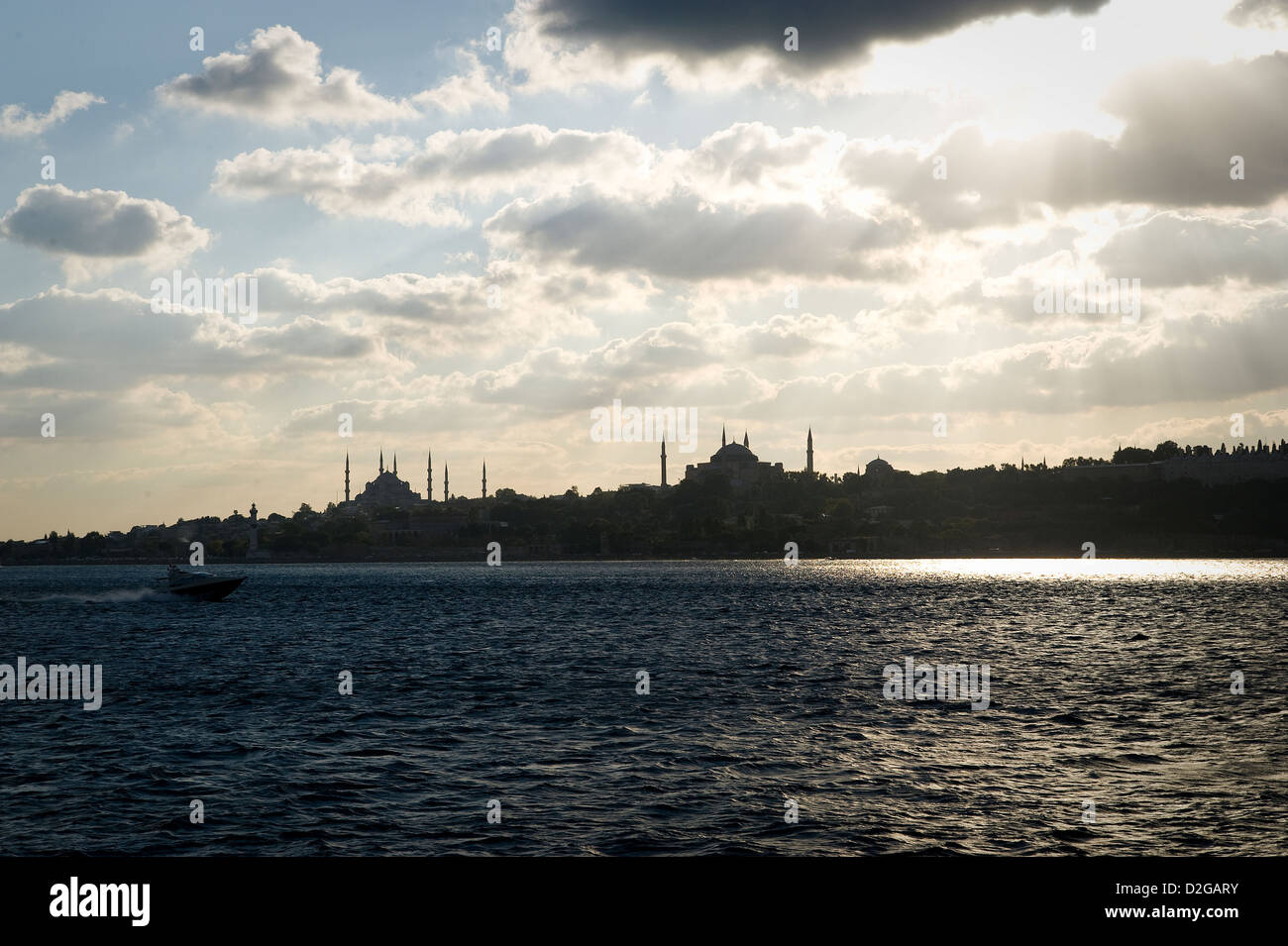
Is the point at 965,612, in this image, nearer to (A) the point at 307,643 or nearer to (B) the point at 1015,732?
(A) the point at 307,643

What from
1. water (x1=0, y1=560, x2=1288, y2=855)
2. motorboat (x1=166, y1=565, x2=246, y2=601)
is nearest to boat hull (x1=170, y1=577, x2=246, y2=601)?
motorboat (x1=166, y1=565, x2=246, y2=601)

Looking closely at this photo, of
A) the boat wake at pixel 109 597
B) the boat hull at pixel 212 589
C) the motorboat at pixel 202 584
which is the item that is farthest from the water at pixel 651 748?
the boat wake at pixel 109 597

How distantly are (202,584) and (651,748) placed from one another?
102410mm

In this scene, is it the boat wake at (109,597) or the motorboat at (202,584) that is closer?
the motorboat at (202,584)

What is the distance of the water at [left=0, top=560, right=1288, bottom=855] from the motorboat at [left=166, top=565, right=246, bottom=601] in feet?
153

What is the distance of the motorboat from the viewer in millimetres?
118812

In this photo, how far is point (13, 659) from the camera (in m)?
62.3

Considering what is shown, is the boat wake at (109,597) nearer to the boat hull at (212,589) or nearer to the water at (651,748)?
the boat hull at (212,589)

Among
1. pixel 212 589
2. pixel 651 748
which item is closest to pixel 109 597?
pixel 212 589

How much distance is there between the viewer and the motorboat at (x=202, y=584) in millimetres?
118812

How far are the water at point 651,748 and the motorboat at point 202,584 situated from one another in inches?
1839

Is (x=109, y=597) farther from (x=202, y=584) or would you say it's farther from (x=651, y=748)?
(x=651, y=748)
